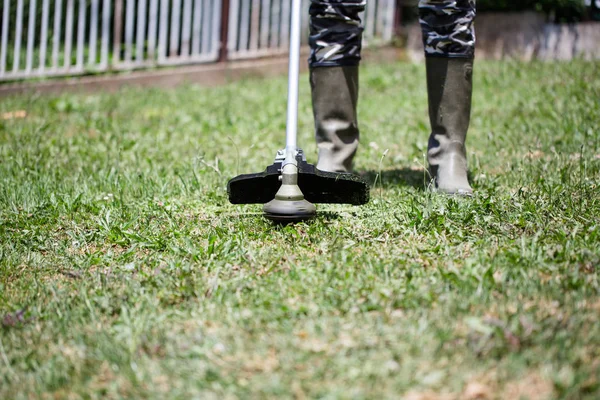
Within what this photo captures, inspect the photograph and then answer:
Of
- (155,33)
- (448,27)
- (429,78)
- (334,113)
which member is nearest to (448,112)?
(429,78)

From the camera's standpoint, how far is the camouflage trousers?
2.73m

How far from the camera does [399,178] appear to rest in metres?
3.17

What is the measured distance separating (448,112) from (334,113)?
48 cm

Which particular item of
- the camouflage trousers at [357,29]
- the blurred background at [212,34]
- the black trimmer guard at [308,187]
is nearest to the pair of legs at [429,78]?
the camouflage trousers at [357,29]

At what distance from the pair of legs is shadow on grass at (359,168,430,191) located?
5.7 inches

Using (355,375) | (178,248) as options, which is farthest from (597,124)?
(355,375)

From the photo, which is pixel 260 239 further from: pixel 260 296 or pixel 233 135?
pixel 233 135

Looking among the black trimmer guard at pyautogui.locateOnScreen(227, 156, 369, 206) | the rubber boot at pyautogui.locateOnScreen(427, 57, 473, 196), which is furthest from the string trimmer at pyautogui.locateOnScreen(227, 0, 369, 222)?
the rubber boot at pyautogui.locateOnScreen(427, 57, 473, 196)

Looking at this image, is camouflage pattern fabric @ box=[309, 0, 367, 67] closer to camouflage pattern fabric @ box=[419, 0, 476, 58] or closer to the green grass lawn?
camouflage pattern fabric @ box=[419, 0, 476, 58]

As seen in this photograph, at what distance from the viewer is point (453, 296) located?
173cm

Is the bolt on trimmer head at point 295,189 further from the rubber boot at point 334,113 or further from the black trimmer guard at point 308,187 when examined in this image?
the rubber boot at point 334,113

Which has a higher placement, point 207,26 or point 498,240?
point 207,26

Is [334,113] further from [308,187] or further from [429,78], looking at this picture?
[308,187]

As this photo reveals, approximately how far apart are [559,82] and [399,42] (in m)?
3.03
